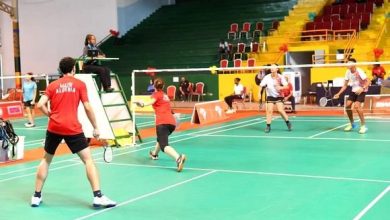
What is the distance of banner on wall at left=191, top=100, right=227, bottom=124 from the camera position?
728 inches

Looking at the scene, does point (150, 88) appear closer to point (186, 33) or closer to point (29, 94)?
point (186, 33)

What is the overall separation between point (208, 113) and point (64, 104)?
12.2 meters

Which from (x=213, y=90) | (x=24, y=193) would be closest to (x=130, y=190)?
(x=24, y=193)

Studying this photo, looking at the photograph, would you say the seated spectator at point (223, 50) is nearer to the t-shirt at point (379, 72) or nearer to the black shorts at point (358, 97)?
the t-shirt at point (379, 72)

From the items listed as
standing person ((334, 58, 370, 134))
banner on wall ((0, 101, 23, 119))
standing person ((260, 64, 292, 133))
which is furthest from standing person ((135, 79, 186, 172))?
banner on wall ((0, 101, 23, 119))

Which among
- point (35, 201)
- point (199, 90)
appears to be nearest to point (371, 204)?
point (35, 201)

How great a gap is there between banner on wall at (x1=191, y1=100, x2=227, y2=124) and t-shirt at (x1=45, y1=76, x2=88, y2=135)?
36.4ft

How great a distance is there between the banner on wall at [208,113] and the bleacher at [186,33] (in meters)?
11.7

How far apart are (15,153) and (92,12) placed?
26571 millimetres

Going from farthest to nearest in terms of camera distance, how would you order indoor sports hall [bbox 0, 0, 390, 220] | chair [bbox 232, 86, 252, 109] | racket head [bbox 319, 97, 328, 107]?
1. chair [bbox 232, 86, 252, 109]
2. racket head [bbox 319, 97, 328, 107]
3. indoor sports hall [bbox 0, 0, 390, 220]

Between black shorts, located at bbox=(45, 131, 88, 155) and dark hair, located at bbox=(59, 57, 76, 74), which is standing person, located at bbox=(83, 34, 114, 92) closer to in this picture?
dark hair, located at bbox=(59, 57, 76, 74)

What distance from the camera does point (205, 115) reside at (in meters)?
19.0

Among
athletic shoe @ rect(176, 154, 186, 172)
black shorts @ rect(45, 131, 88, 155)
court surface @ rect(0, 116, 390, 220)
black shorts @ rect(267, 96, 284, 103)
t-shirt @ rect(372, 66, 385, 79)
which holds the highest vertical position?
t-shirt @ rect(372, 66, 385, 79)

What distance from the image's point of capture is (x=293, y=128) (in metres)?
16.5
